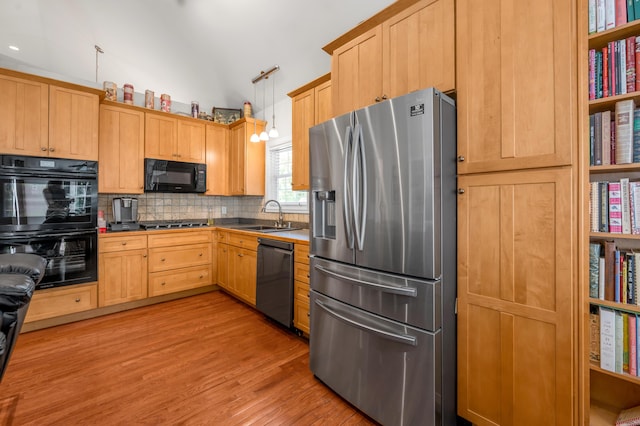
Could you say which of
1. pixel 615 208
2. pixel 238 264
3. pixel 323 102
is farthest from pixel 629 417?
pixel 238 264

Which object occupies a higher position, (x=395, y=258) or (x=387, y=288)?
(x=395, y=258)

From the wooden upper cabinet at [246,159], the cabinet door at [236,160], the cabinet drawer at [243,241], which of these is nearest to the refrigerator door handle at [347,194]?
the cabinet drawer at [243,241]

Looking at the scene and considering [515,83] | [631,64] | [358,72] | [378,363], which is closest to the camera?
[631,64]

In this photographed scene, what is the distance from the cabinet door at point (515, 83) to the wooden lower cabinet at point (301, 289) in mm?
1486

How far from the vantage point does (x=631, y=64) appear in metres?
1.18

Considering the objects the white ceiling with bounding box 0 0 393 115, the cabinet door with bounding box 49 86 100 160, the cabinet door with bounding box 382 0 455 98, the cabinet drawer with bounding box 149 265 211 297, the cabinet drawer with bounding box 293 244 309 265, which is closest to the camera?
the cabinet door with bounding box 382 0 455 98

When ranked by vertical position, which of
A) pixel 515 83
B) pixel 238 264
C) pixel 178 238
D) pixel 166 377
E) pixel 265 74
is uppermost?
pixel 265 74

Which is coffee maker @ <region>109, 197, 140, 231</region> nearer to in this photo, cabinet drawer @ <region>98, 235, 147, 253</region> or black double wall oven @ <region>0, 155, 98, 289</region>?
cabinet drawer @ <region>98, 235, 147, 253</region>

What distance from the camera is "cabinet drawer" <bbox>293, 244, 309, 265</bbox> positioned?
2445 mm

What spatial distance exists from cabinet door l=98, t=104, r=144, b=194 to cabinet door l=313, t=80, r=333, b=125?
239 centimetres

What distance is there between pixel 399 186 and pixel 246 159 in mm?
3039

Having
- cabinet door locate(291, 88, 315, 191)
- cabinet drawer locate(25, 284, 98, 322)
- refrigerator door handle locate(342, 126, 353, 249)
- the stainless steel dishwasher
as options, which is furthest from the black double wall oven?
refrigerator door handle locate(342, 126, 353, 249)

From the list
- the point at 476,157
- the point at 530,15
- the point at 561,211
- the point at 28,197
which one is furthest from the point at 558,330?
the point at 28,197

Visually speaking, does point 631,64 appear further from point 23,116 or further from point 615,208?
point 23,116
